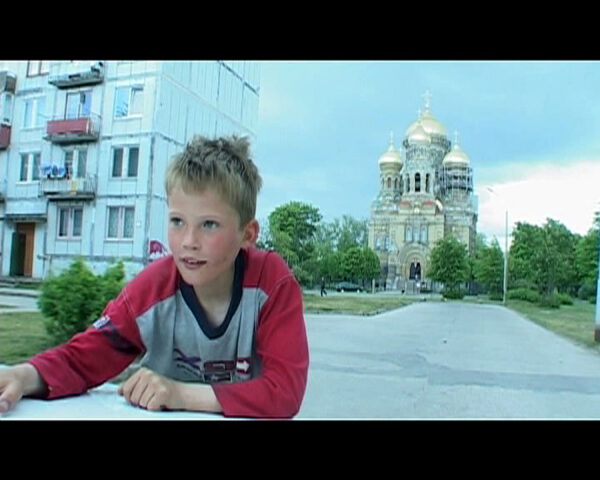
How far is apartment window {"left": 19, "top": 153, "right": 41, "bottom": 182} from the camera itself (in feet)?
6.88

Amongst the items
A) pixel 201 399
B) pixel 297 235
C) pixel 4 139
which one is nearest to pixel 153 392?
pixel 201 399

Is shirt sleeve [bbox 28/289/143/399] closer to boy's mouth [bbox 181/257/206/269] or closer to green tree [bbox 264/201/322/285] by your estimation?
boy's mouth [bbox 181/257/206/269]

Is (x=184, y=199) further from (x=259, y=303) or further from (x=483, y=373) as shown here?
(x=483, y=373)

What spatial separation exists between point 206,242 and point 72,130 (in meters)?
1.05

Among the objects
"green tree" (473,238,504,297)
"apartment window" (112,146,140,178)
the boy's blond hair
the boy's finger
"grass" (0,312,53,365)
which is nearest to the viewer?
the boy's finger

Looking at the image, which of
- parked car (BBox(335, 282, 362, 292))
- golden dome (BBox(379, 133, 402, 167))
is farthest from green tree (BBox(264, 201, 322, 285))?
golden dome (BBox(379, 133, 402, 167))

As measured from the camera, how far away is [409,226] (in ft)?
7.63

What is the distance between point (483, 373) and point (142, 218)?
1350 mm

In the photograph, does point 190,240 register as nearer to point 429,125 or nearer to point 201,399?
point 201,399

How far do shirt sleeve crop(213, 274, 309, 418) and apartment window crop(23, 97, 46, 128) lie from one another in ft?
4.47

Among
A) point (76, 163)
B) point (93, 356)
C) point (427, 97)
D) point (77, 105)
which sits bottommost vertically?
point (93, 356)

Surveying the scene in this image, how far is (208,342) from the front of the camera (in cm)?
138
